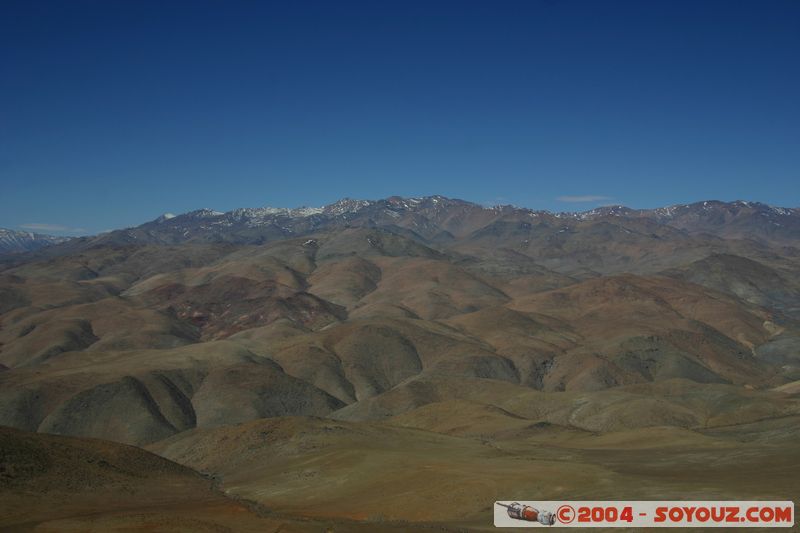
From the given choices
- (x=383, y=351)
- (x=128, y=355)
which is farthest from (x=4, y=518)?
(x=383, y=351)

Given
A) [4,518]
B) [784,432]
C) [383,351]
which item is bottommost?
[4,518]

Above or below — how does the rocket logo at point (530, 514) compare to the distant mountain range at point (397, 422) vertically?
below

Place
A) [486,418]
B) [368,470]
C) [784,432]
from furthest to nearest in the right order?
[486,418], [784,432], [368,470]

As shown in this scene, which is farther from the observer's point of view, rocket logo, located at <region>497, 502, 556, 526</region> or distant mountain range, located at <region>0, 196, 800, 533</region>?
distant mountain range, located at <region>0, 196, 800, 533</region>

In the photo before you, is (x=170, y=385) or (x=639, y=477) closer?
(x=639, y=477)

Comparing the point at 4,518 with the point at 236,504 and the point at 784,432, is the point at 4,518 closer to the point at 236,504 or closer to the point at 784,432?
the point at 236,504

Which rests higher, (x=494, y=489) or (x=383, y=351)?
(x=383, y=351)

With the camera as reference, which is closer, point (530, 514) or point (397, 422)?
point (530, 514)

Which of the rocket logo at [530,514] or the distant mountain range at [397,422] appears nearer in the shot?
the rocket logo at [530,514]

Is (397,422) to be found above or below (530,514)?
above

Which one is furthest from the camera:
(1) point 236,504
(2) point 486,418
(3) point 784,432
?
(2) point 486,418

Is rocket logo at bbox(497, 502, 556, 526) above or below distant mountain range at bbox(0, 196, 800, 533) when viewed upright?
below
